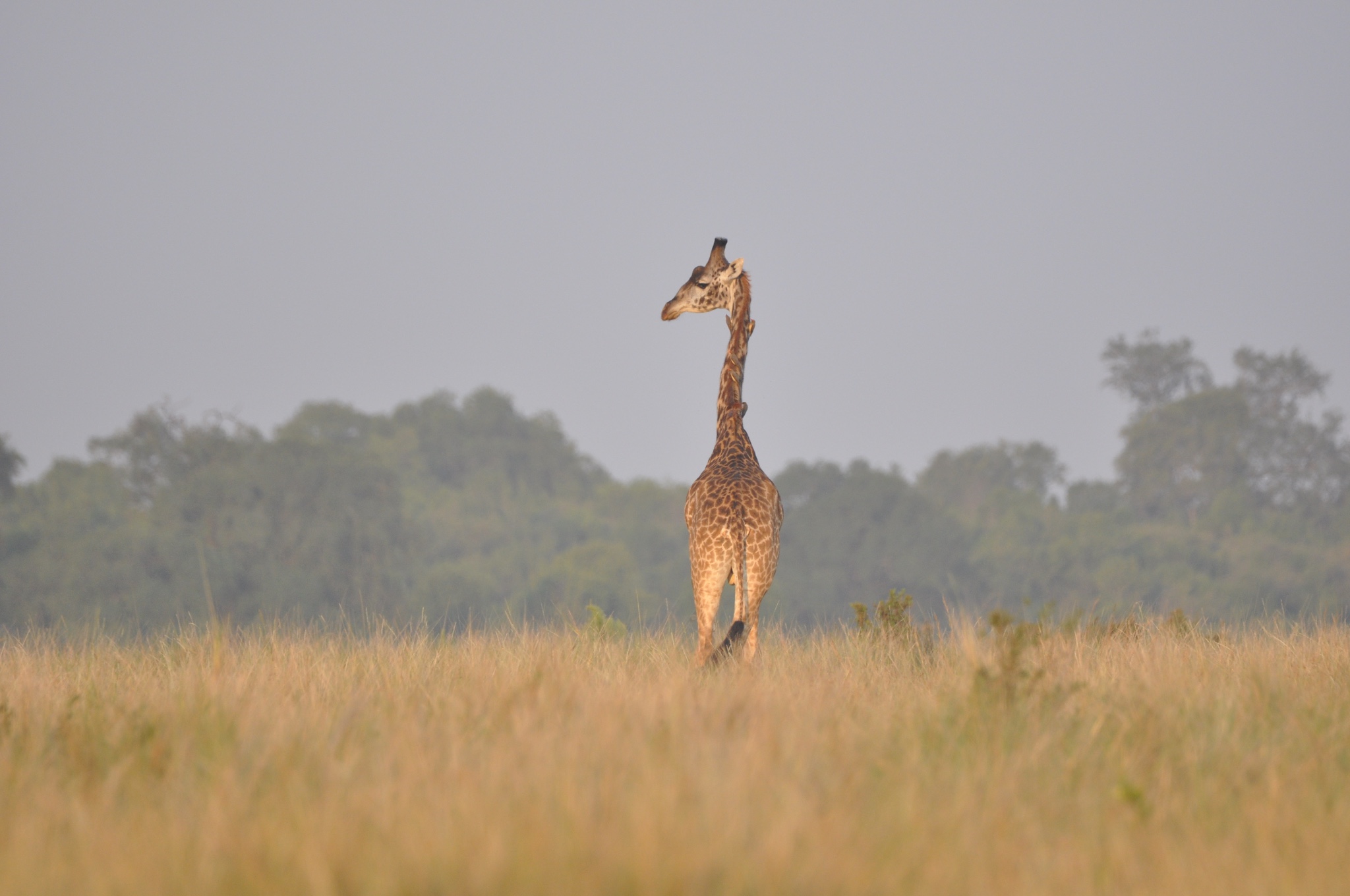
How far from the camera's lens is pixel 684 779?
15.0ft

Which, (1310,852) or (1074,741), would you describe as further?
(1074,741)

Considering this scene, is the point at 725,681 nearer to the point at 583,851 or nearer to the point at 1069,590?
the point at 583,851

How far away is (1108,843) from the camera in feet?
15.1

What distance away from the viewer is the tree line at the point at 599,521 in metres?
51.5

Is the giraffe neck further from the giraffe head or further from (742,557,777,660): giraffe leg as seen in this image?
(742,557,777,660): giraffe leg

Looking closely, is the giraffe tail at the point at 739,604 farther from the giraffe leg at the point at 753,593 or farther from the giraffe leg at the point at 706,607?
the giraffe leg at the point at 706,607

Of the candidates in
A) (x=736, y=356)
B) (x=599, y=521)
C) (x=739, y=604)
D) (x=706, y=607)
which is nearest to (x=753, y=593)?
(x=739, y=604)

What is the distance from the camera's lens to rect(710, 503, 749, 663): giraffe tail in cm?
792

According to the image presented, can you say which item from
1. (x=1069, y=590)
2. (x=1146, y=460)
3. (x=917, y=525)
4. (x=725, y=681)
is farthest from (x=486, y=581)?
(x=725, y=681)

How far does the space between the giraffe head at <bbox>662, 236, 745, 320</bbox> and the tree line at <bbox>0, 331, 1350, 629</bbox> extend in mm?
34199

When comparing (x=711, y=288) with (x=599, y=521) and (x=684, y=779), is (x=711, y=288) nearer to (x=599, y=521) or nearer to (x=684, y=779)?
(x=684, y=779)

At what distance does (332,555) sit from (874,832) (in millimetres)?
Result: 51763

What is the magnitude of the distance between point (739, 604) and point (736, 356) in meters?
2.14

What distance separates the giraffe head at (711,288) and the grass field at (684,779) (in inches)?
122
